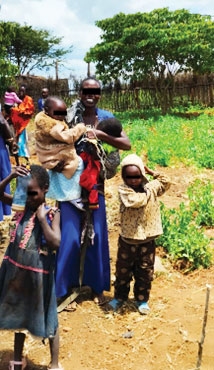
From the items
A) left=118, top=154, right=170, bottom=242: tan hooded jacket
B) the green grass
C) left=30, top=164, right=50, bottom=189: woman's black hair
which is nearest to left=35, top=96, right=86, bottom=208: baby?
left=118, top=154, right=170, bottom=242: tan hooded jacket

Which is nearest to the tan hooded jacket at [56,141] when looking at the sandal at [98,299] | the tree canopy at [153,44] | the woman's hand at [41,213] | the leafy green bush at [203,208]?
the woman's hand at [41,213]

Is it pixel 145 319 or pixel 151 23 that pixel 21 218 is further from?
pixel 151 23

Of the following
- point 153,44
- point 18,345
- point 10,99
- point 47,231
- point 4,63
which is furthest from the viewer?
point 153,44

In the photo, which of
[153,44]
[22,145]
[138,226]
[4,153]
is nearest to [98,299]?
[138,226]

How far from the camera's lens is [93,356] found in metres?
2.71

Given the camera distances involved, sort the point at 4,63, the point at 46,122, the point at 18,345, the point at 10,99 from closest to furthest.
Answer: the point at 18,345 < the point at 46,122 < the point at 4,63 < the point at 10,99

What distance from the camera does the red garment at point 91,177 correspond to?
309 centimetres

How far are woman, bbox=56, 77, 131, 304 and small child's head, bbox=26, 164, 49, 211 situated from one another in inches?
31.7

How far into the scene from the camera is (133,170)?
2939 millimetres

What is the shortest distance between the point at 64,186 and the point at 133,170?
1.76 feet

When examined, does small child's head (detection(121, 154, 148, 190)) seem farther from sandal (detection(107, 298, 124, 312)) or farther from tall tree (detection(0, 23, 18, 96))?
tall tree (detection(0, 23, 18, 96))

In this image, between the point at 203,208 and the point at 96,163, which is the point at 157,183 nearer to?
the point at 96,163

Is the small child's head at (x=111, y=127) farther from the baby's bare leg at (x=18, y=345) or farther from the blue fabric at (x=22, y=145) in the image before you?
the blue fabric at (x=22, y=145)

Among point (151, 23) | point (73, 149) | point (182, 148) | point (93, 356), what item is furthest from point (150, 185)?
point (151, 23)
